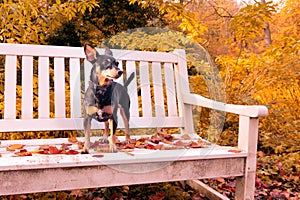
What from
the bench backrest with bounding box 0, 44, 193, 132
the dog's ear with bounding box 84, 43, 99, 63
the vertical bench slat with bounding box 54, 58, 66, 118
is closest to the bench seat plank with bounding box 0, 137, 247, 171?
the bench backrest with bounding box 0, 44, 193, 132

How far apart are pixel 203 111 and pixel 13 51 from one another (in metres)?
1.38

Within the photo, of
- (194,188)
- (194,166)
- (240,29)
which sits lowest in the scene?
(194,188)

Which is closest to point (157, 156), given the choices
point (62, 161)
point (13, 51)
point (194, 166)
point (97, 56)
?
point (194, 166)

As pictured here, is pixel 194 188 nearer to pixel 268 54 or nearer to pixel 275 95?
pixel 275 95

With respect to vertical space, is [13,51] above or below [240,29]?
below

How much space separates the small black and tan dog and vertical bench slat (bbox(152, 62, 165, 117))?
64 cm

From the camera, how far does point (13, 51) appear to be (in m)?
2.10

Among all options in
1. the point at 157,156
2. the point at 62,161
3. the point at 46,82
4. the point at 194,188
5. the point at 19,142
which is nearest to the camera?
the point at 62,161

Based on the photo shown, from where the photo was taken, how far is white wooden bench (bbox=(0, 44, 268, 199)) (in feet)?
5.03

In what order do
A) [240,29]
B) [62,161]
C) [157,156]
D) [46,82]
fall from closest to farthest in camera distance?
[62,161], [157,156], [46,82], [240,29]

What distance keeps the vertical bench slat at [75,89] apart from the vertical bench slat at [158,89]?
21.0 inches

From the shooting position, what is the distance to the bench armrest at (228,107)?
1797 millimetres

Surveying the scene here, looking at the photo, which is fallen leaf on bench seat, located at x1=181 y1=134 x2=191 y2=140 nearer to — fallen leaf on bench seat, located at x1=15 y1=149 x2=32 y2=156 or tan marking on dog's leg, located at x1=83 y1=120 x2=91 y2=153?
tan marking on dog's leg, located at x1=83 y1=120 x2=91 y2=153

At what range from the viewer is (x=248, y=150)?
1853 mm
